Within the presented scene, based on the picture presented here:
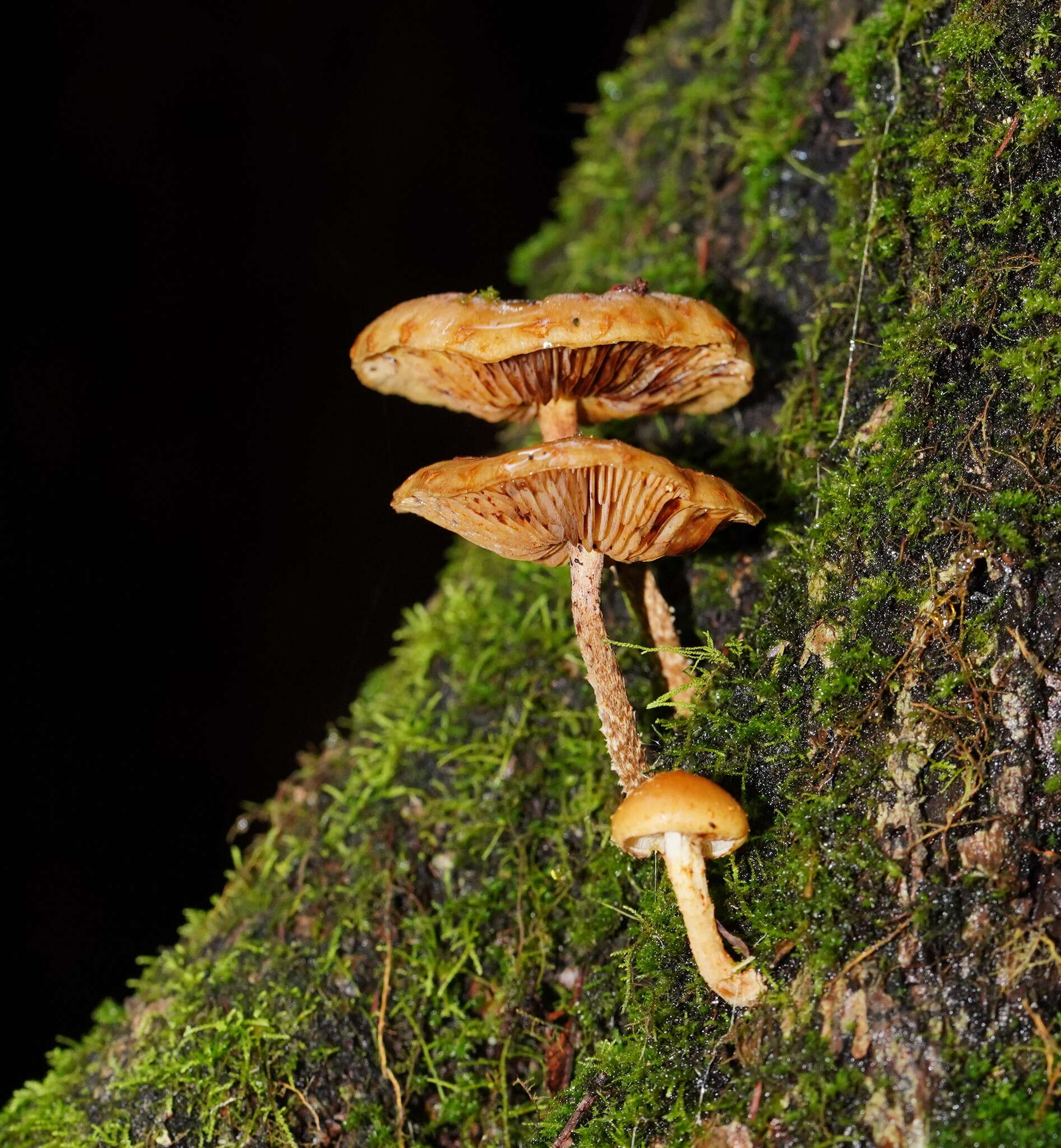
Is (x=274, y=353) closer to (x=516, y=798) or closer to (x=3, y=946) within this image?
(x=3, y=946)

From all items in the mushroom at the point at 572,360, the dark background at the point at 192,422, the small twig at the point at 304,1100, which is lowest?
the small twig at the point at 304,1100

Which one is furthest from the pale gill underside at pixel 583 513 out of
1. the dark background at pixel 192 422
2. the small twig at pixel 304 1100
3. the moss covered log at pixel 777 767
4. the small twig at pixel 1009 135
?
the dark background at pixel 192 422

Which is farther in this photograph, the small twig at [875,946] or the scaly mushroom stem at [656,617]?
the scaly mushroom stem at [656,617]

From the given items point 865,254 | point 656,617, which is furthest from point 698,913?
point 865,254

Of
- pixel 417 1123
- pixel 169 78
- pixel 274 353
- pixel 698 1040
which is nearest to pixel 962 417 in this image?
pixel 698 1040

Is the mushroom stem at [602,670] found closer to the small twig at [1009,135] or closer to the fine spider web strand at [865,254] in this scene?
the fine spider web strand at [865,254]

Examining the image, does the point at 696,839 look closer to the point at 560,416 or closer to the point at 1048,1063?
the point at 1048,1063
